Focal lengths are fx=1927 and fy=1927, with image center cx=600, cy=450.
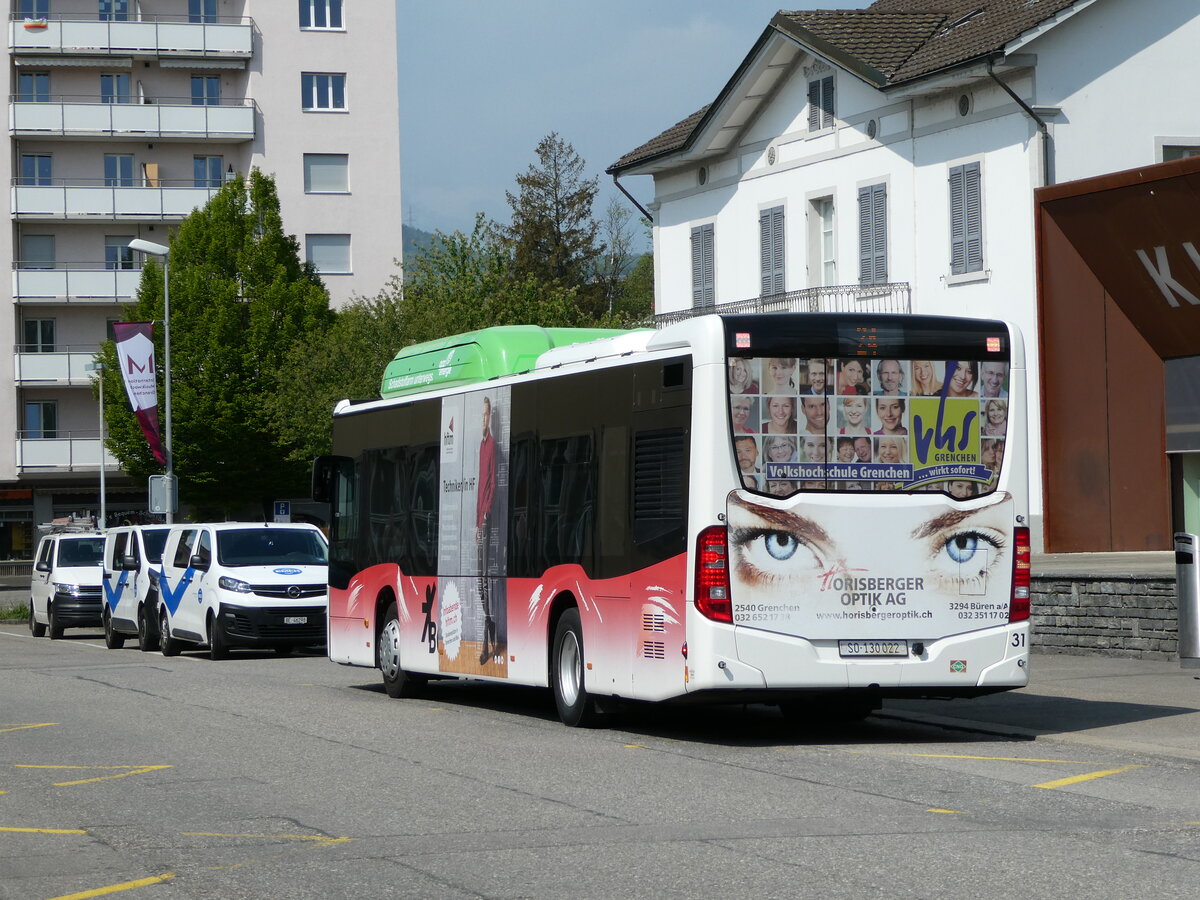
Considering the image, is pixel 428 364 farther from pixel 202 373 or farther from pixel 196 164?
pixel 196 164

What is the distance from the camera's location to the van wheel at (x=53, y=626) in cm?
3334

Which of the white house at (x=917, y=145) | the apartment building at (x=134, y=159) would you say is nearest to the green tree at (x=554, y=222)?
the apartment building at (x=134, y=159)

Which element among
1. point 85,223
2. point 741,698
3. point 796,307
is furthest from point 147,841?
point 85,223

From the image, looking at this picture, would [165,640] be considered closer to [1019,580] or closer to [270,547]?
[270,547]

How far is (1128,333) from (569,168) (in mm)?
64060

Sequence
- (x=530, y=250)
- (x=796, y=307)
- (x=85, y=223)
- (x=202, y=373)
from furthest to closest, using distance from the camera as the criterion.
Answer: (x=530, y=250) < (x=85, y=223) < (x=202, y=373) < (x=796, y=307)

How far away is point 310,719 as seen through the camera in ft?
50.7

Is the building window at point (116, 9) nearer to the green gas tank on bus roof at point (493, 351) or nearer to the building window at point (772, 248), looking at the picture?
the building window at point (772, 248)

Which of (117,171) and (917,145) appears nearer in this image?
(917,145)

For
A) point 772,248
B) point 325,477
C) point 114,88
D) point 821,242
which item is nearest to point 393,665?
point 325,477

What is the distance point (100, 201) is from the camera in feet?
237

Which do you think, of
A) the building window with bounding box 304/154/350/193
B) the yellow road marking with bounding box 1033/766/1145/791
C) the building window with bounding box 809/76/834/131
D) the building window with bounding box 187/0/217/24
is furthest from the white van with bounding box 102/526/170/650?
the building window with bounding box 187/0/217/24

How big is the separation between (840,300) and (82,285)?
4462cm

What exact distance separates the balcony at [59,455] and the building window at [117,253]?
266 inches
